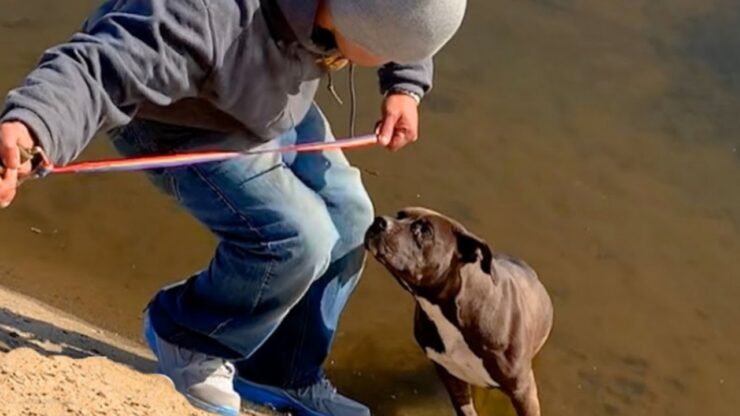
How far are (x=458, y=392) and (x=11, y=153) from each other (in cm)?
243

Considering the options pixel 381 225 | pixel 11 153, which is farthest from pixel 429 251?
pixel 11 153

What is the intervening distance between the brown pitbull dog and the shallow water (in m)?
0.49

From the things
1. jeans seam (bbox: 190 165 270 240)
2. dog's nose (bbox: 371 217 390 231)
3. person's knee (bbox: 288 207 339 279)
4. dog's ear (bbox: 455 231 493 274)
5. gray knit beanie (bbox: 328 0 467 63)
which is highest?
gray knit beanie (bbox: 328 0 467 63)

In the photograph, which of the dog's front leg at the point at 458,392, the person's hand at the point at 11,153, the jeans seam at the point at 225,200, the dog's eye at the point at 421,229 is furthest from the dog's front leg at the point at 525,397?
the person's hand at the point at 11,153

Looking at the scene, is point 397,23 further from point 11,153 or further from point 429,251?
point 429,251

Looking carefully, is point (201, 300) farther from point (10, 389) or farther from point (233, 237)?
point (10, 389)

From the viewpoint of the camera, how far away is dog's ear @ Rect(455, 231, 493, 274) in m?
4.50

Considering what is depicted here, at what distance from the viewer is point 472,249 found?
452 cm

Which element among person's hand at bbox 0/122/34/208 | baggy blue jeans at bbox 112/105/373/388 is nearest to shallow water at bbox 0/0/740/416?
baggy blue jeans at bbox 112/105/373/388

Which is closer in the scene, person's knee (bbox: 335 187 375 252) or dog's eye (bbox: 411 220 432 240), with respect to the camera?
person's knee (bbox: 335 187 375 252)

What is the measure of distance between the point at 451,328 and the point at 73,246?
5.96 ft

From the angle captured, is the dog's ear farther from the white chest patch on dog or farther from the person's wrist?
the person's wrist

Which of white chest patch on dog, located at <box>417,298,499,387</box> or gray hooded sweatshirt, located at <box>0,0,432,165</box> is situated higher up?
gray hooded sweatshirt, located at <box>0,0,432,165</box>

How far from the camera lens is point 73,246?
5602mm
